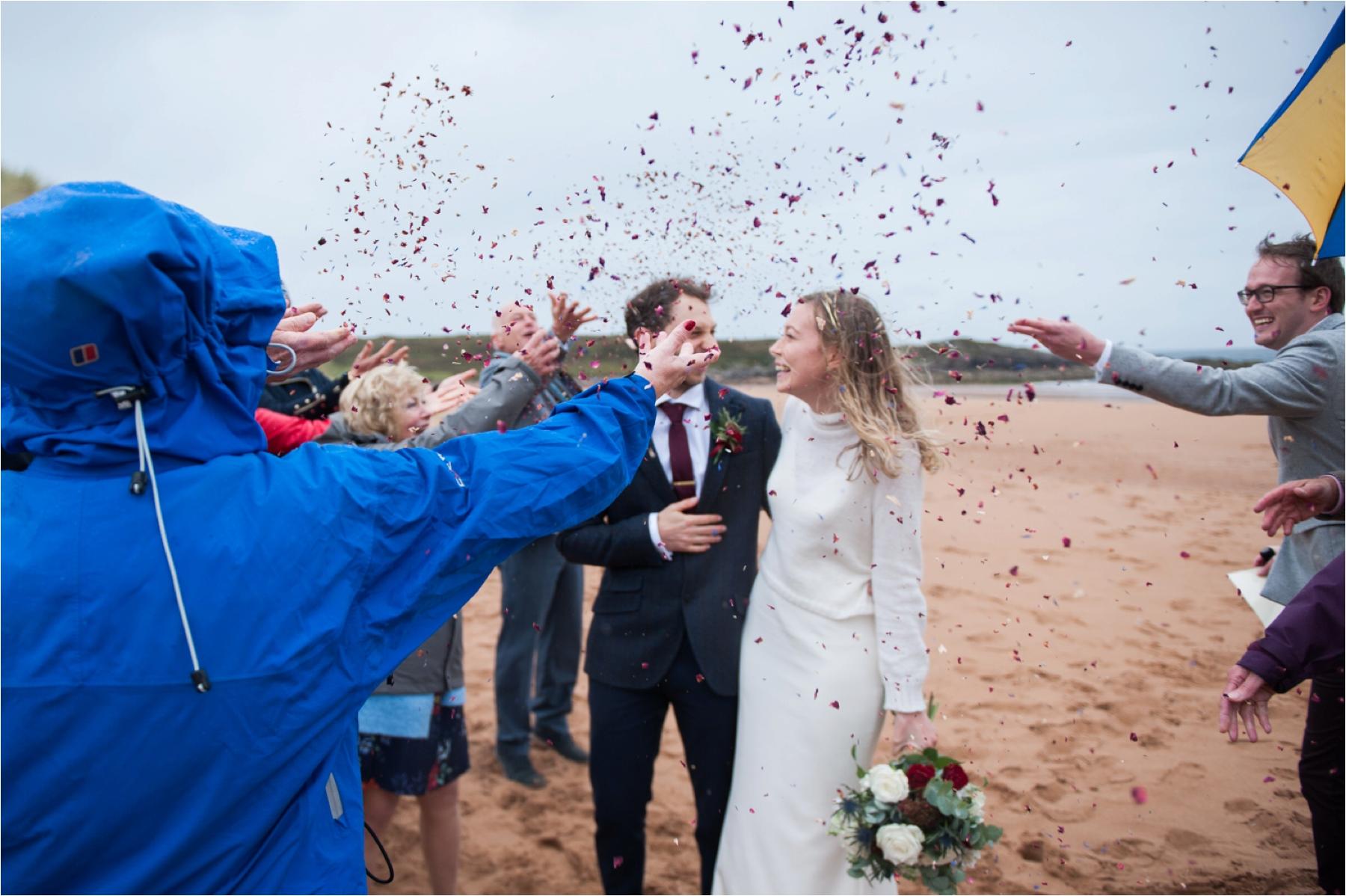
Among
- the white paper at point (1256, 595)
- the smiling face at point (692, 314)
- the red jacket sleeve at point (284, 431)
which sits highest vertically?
the smiling face at point (692, 314)

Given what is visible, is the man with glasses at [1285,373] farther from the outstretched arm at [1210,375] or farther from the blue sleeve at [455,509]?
the blue sleeve at [455,509]

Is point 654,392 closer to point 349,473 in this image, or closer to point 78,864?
point 349,473

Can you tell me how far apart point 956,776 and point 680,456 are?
1.53 meters

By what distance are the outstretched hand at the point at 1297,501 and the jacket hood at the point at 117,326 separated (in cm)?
316

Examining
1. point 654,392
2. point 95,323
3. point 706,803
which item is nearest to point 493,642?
point 706,803

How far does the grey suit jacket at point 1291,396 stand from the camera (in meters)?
3.10

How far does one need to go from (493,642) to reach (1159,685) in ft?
16.4

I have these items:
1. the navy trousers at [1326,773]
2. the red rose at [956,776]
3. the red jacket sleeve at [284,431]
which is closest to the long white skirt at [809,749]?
the red rose at [956,776]

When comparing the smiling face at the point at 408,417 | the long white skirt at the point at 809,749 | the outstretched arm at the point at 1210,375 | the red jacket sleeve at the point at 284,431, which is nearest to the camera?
the outstretched arm at the point at 1210,375

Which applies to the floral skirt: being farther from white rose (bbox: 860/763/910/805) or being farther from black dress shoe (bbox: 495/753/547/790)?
white rose (bbox: 860/763/910/805)

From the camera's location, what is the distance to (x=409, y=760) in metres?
3.57

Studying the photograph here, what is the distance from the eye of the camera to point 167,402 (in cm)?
158

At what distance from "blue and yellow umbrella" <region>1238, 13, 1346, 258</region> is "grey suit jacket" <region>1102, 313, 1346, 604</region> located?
51 centimetres

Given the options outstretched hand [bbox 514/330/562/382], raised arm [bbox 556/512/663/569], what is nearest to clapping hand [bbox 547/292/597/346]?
outstretched hand [bbox 514/330/562/382]
